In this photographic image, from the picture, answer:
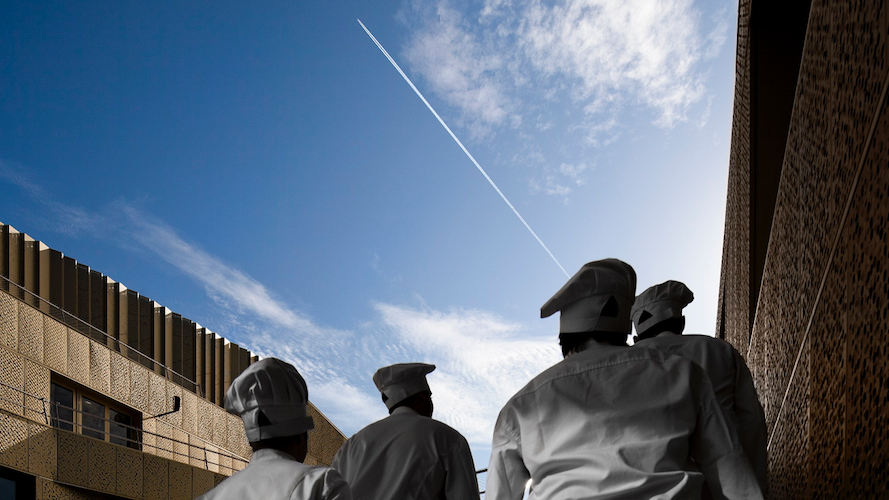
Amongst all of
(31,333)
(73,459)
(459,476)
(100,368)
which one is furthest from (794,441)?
(100,368)

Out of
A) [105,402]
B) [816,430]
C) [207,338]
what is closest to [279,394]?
[816,430]

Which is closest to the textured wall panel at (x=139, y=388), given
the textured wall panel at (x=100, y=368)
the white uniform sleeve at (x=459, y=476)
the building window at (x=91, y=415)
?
the building window at (x=91, y=415)

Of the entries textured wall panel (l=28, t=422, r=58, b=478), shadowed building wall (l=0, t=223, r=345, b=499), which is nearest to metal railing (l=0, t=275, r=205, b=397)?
shadowed building wall (l=0, t=223, r=345, b=499)

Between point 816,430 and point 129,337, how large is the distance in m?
14.7

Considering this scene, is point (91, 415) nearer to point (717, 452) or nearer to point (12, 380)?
point (12, 380)

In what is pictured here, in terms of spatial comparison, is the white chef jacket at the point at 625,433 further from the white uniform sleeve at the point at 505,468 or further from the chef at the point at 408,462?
the chef at the point at 408,462

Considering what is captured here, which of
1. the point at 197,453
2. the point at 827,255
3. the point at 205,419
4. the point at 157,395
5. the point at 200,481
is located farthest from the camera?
the point at 205,419

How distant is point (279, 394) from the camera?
2857 millimetres

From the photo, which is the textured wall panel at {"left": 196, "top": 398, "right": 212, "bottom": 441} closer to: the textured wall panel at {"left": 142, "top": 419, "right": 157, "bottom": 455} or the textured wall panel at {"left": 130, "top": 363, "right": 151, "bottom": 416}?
the textured wall panel at {"left": 142, "top": 419, "right": 157, "bottom": 455}

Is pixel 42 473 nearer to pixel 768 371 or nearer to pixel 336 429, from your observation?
pixel 768 371

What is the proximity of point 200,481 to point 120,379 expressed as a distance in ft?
7.80

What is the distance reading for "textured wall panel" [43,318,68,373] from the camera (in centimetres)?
1172

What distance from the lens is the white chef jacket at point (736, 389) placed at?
313 cm

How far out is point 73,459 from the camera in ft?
36.3
